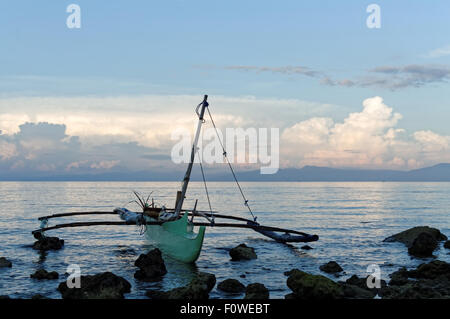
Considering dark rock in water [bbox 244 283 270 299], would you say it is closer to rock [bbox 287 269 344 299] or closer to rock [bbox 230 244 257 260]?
Answer: rock [bbox 287 269 344 299]

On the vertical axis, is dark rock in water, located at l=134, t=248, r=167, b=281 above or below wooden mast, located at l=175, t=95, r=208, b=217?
below

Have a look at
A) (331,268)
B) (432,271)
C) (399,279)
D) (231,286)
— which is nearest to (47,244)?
(231,286)

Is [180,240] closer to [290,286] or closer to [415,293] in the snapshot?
[290,286]

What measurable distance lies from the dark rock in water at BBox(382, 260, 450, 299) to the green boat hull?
417 inches

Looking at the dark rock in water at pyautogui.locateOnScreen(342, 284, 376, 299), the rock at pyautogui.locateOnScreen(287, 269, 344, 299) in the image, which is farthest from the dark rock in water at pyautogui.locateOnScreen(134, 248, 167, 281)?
the dark rock in water at pyautogui.locateOnScreen(342, 284, 376, 299)

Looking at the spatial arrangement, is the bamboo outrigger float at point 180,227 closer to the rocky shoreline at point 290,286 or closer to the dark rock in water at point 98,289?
the rocky shoreline at point 290,286

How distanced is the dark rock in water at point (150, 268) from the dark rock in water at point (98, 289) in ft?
11.1

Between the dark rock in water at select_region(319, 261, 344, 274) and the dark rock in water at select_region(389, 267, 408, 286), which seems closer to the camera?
the dark rock in water at select_region(389, 267, 408, 286)

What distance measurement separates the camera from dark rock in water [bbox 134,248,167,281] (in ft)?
67.1

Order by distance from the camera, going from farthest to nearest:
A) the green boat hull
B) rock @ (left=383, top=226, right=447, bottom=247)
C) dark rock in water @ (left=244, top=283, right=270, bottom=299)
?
1. rock @ (left=383, top=226, right=447, bottom=247)
2. the green boat hull
3. dark rock in water @ (left=244, top=283, right=270, bottom=299)

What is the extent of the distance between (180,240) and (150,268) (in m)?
4.62

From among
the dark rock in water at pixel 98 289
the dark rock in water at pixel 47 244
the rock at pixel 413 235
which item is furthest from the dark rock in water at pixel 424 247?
the dark rock in water at pixel 47 244

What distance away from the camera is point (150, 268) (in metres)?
20.8
